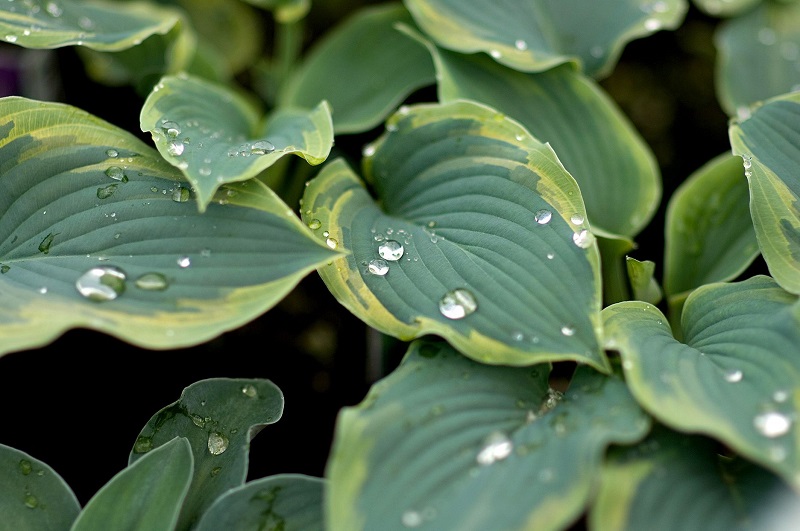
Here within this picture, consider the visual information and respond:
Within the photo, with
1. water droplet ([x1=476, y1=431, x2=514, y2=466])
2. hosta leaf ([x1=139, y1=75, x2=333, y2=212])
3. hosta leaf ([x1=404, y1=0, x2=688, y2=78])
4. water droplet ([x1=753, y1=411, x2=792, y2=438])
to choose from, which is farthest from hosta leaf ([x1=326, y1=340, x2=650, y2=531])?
hosta leaf ([x1=404, y1=0, x2=688, y2=78])

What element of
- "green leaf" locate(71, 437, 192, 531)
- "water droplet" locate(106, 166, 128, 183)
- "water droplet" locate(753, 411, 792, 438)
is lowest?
"green leaf" locate(71, 437, 192, 531)

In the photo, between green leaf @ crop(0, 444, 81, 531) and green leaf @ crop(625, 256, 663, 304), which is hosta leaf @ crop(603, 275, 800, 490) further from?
green leaf @ crop(0, 444, 81, 531)

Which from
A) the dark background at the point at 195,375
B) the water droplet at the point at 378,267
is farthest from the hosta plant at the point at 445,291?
the dark background at the point at 195,375

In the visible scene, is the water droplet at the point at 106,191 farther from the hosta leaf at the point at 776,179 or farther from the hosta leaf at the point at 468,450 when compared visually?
the hosta leaf at the point at 776,179

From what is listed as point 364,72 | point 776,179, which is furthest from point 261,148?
point 776,179

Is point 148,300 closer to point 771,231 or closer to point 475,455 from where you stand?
point 475,455
